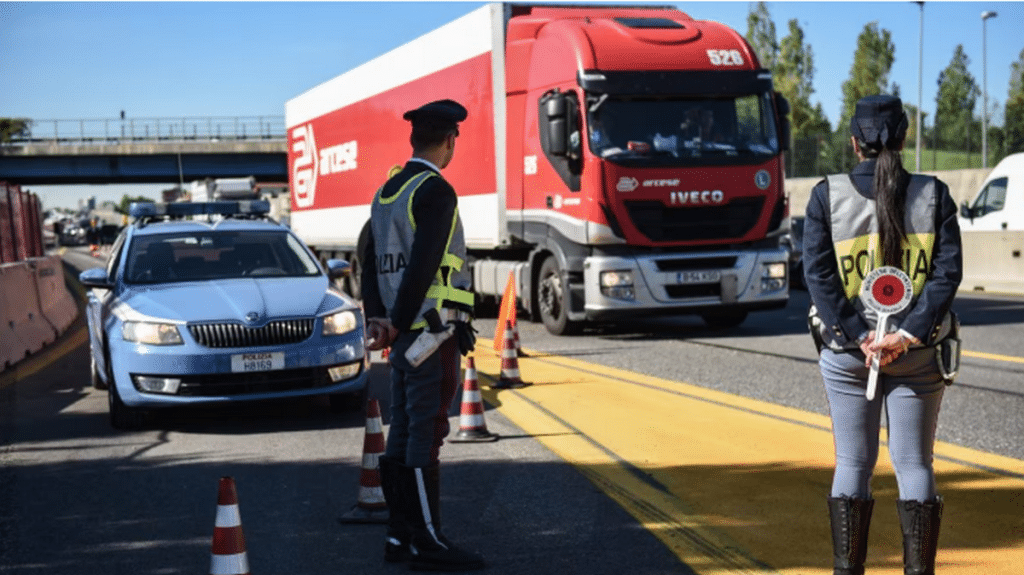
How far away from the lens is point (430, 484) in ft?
18.5

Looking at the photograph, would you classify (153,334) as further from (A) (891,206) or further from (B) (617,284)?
(B) (617,284)

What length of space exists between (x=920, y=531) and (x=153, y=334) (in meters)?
6.11

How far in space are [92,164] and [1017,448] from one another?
243ft

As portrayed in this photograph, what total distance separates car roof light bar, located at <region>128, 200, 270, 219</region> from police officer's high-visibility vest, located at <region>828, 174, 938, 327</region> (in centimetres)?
888

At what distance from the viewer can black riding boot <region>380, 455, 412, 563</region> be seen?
5.68m

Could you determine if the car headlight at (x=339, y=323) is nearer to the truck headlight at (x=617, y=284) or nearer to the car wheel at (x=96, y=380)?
the car wheel at (x=96, y=380)

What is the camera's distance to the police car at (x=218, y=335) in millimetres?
9359

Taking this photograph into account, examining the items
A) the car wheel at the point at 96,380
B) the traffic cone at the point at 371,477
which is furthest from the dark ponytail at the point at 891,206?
the car wheel at the point at 96,380

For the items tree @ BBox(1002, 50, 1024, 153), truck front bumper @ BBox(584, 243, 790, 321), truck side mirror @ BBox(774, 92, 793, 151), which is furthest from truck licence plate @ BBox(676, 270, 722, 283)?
tree @ BBox(1002, 50, 1024, 153)

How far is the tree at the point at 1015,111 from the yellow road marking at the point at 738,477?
36.6 m

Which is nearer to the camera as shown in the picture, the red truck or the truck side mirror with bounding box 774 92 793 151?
the red truck

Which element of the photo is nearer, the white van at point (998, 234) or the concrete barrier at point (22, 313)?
the concrete barrier at point (22, 313)

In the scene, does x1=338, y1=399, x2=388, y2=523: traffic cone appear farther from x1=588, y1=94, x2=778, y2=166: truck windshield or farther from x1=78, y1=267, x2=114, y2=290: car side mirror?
x1=588, y1=94, x2=778, y2=166: truck windshield

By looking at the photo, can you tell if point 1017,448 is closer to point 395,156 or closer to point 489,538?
point 489,538
